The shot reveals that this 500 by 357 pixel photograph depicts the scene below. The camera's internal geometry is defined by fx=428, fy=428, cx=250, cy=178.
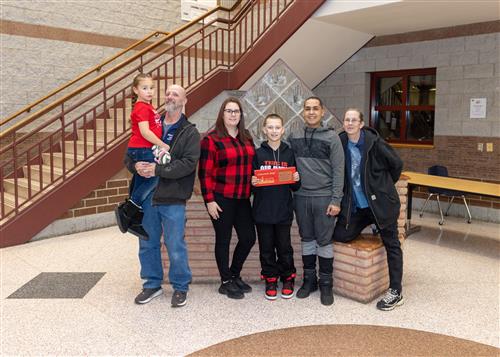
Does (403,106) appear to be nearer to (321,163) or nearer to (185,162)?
(321,163)

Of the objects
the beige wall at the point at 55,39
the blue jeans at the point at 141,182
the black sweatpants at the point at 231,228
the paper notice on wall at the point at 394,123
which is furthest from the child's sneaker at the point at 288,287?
the paper notice on wall at the point at 394,123

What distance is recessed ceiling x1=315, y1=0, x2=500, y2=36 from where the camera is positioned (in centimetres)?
501

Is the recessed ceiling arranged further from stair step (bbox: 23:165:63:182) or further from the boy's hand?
stair step (bbox: 23:165:63:182)

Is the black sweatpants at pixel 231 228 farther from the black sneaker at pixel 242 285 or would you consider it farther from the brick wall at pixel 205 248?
the brick wall at pixel 205 248

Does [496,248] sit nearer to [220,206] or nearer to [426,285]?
[426,285]

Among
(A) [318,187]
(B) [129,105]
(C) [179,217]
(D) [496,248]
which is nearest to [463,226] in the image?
(D) [496,248]

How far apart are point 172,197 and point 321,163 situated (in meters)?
1.06

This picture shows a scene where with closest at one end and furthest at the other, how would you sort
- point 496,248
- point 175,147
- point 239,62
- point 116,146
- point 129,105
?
point 175,147 < point 496,248 < point 116,146 < point 239,62 < point 129,105

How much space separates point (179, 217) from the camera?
Answer: 9.71 ft

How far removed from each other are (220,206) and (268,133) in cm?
61

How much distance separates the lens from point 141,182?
3.02 m

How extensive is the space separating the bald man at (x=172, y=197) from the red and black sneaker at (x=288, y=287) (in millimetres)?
713

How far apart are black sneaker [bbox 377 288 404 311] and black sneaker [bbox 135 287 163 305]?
1624 mm

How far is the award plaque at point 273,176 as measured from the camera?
2.94 meters
